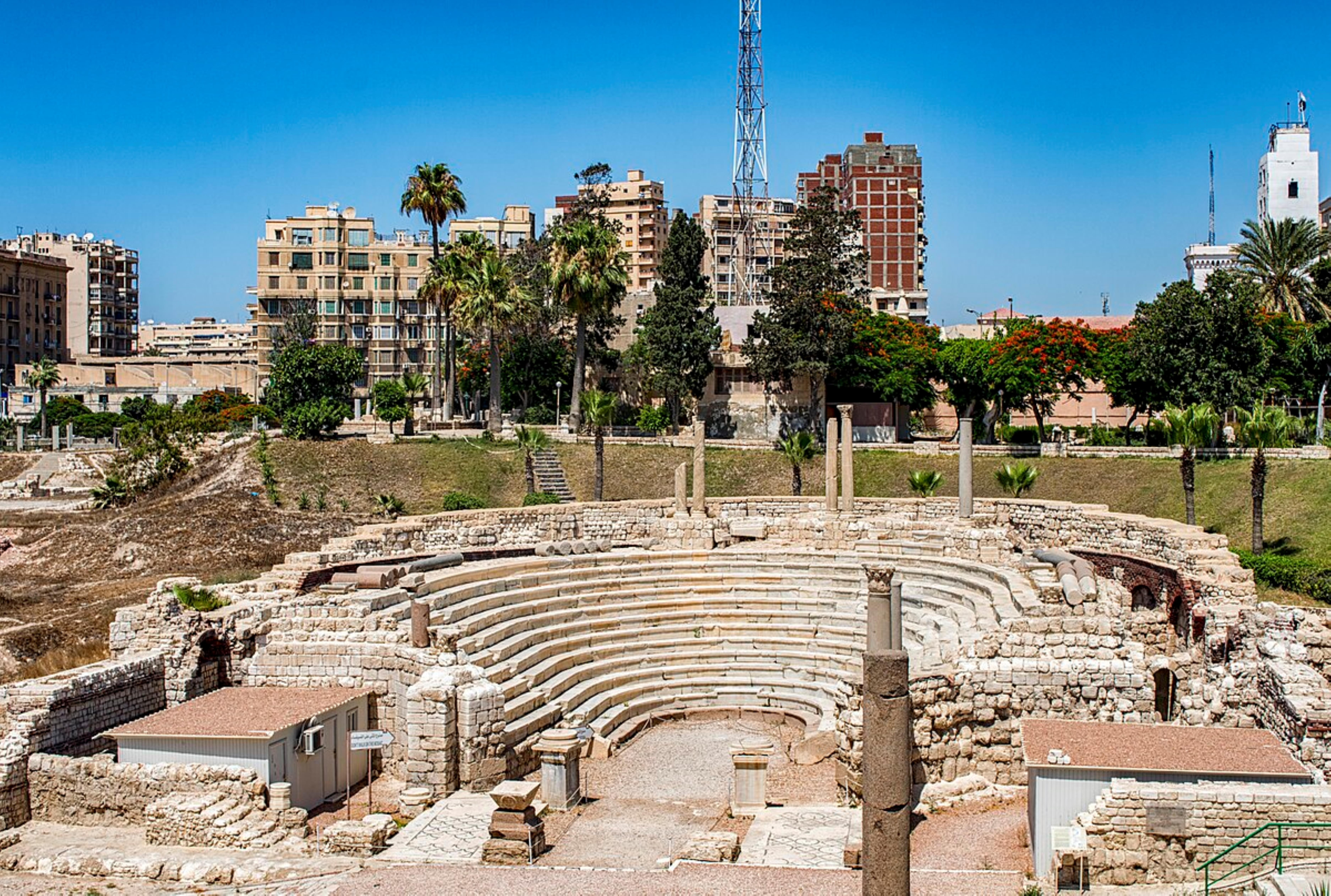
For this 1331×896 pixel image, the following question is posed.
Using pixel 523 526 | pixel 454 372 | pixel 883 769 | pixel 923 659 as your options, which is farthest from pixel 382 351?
pixel 883 769

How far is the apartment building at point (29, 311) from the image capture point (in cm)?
11644

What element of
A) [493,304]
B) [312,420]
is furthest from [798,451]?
[312,420]

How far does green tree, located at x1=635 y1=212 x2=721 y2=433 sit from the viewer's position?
214 ft

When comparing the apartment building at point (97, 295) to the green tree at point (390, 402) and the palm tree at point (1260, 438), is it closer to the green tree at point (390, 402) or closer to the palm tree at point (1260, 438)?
the green tree at point (390, 402)

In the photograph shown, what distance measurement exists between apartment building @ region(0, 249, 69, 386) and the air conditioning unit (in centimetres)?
10728

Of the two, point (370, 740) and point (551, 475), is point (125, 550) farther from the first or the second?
point (370, 740)

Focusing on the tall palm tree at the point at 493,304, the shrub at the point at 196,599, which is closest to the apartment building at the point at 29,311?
the tall palm tree at the point at 493,304

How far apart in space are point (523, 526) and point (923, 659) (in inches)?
643

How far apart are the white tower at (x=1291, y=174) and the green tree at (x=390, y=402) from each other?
66.8 meters


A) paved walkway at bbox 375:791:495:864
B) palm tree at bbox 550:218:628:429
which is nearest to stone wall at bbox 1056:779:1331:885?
paved walkway at bbox 375:791:495:864

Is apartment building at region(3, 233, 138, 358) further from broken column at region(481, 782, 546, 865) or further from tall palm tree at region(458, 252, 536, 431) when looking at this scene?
broken column at region(481, 782, 546, 865)

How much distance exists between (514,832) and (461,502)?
30.5 metres

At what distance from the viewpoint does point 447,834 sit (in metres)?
→ 18.8

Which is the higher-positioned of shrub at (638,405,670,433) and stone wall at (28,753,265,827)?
shrub at (638,405,670,433)
